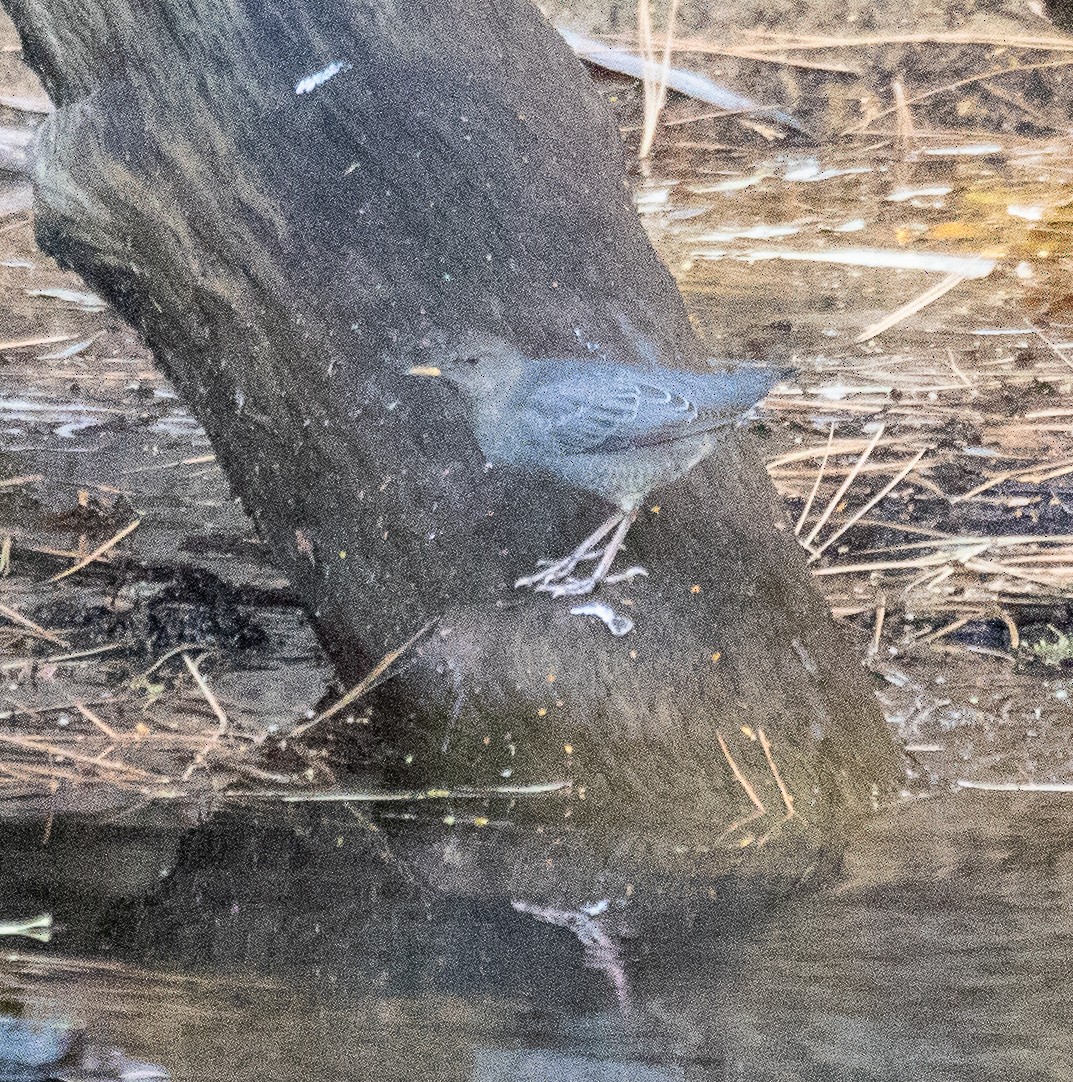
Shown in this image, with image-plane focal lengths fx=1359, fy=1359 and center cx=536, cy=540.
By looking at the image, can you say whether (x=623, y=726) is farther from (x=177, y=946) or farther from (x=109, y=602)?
(x=109, y=602)

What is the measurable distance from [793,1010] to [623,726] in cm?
76

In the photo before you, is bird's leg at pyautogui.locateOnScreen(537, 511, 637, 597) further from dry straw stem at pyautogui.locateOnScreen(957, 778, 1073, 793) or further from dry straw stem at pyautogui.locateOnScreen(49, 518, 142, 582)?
dry straw stem at pyautogui.locateOnScreen(49, 518, 142, 582)

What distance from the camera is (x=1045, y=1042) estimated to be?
151 centimetres

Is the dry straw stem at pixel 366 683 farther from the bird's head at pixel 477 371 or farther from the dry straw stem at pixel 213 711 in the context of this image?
the bird's head at pixel 477 371

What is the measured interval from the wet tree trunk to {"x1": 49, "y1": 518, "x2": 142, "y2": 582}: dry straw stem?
1.00 meters

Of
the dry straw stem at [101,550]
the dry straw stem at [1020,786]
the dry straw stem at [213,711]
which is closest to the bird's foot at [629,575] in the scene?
the dry straw stem at [1020,786]

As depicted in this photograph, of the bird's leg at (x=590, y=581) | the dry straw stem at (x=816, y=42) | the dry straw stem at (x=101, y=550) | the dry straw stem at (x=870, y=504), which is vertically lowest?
the dry straw stem at (x=870, y=504)

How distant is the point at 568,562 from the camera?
2.27 metres

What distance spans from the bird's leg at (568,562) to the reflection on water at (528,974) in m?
0.53

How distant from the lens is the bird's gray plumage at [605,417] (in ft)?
7.33

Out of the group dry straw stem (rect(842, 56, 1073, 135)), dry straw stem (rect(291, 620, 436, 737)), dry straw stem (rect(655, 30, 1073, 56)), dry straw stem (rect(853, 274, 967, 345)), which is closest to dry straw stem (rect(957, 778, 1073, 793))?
dry straw stem (rect(291, 620, 436, 737))

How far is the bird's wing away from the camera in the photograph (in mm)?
2266

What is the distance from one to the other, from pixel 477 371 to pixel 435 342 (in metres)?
0.08

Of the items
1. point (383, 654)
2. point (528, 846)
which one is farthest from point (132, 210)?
point (528, 846)
